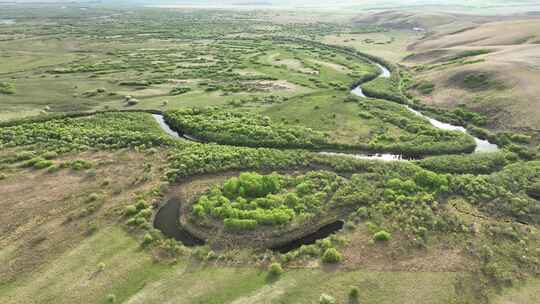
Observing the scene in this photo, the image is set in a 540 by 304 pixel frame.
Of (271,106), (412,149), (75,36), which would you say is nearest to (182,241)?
(412,149)

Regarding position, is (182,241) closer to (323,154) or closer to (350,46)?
(323,154)

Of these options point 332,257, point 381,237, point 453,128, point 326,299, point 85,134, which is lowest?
point 326,299

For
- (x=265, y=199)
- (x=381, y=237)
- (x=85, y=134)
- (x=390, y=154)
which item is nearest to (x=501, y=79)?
(x=390, y=154)

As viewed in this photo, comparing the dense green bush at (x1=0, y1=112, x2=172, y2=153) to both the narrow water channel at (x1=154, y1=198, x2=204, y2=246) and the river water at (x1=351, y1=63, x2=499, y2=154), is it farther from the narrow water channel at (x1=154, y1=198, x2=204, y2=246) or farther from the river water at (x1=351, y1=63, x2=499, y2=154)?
the river water at (x1=351, y1=63, x2=499, y2=154)

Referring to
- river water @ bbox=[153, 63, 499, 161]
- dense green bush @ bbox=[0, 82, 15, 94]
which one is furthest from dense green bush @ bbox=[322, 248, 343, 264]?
dense green bush @ bbox=[0, 82, 15, 94]

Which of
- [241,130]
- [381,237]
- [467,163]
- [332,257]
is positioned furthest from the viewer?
[241,130]

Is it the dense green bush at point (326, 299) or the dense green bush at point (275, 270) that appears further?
the dense green bush at point (275, 270)

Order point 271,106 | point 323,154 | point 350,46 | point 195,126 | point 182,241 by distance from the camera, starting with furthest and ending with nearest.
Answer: point 350,46 → point 271,106 → point 195,126 → point 323,154 → point 182,241

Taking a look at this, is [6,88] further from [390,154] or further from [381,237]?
[381,237]

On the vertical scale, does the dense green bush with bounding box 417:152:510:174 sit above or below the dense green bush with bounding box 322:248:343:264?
above

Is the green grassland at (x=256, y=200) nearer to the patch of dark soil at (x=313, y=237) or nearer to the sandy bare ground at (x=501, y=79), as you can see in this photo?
the patch of dark soil at (x=313, y=237)

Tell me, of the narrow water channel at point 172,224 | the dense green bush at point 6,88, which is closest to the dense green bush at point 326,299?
the narrow water channel at point 172,224
